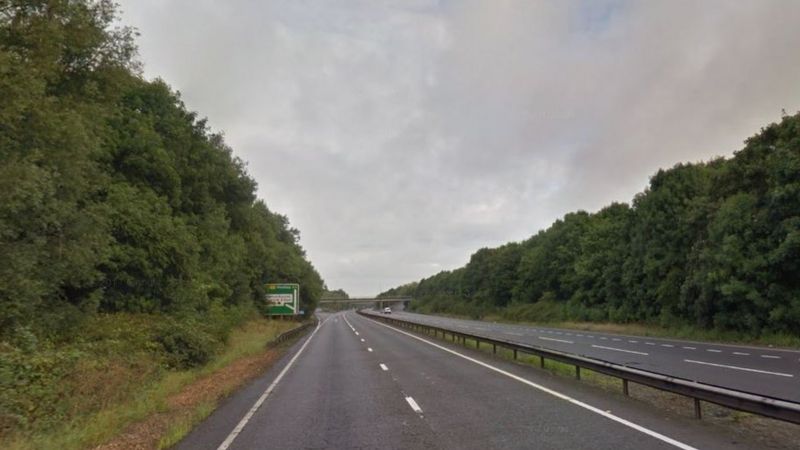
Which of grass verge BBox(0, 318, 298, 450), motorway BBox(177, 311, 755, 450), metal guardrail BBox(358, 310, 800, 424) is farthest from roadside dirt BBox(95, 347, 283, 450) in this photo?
metal guardrail BBox(358, 310, 800, 424)

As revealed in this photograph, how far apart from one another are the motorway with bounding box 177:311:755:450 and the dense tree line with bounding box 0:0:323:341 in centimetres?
694

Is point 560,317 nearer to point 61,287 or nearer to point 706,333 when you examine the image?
point 706,333

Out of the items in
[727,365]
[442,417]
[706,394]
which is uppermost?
[706,394]

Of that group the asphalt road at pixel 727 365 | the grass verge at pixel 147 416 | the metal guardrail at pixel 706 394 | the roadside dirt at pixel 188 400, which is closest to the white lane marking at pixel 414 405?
the grass verge at pixel 147 416

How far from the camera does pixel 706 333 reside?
3609 cm

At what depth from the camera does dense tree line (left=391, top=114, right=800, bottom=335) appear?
30875 millimetres

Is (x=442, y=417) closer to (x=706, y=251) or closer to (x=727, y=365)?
(x=727, y=365)

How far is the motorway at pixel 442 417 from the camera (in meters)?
8.45

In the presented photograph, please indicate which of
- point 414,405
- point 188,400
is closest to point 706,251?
point 414,405

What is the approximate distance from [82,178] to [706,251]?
35016mm

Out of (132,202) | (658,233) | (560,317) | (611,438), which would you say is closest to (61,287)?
(132,202)

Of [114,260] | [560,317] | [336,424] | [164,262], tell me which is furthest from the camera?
[560,317]

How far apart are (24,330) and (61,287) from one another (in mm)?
6911

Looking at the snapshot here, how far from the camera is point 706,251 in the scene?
3684 centimetres
